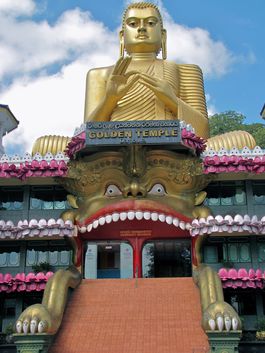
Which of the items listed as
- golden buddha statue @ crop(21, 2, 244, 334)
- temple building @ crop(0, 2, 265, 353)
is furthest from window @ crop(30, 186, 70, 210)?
golden buddha statue @ crop(21, 2, 244, 334)

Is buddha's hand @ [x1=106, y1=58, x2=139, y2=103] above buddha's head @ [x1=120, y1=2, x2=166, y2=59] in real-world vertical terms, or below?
below

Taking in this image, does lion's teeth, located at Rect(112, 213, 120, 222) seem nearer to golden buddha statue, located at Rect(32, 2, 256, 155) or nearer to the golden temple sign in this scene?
the golden temple sign

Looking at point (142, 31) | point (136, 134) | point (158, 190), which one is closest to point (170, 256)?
point (158, 190)

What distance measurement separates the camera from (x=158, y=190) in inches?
723

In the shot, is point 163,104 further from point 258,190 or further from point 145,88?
point 258,190

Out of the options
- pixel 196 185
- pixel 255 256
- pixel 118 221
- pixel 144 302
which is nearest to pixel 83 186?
pixel 118 221

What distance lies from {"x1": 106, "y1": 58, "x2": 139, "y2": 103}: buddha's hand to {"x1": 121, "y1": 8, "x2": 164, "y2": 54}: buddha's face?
193 inches

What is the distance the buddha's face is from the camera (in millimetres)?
23922

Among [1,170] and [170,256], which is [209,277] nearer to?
[170,256]

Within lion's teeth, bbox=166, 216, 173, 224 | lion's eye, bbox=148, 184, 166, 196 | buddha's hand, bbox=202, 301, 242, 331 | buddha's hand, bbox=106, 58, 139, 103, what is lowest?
buddha's hand, bbox=202, 301, 242, 331

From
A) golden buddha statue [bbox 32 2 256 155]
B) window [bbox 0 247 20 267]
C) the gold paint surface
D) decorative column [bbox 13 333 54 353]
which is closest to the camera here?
decorative column [bbox 13 333 54 353]

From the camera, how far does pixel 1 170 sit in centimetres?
1806

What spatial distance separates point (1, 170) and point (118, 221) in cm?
454

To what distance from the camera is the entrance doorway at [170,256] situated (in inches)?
728
